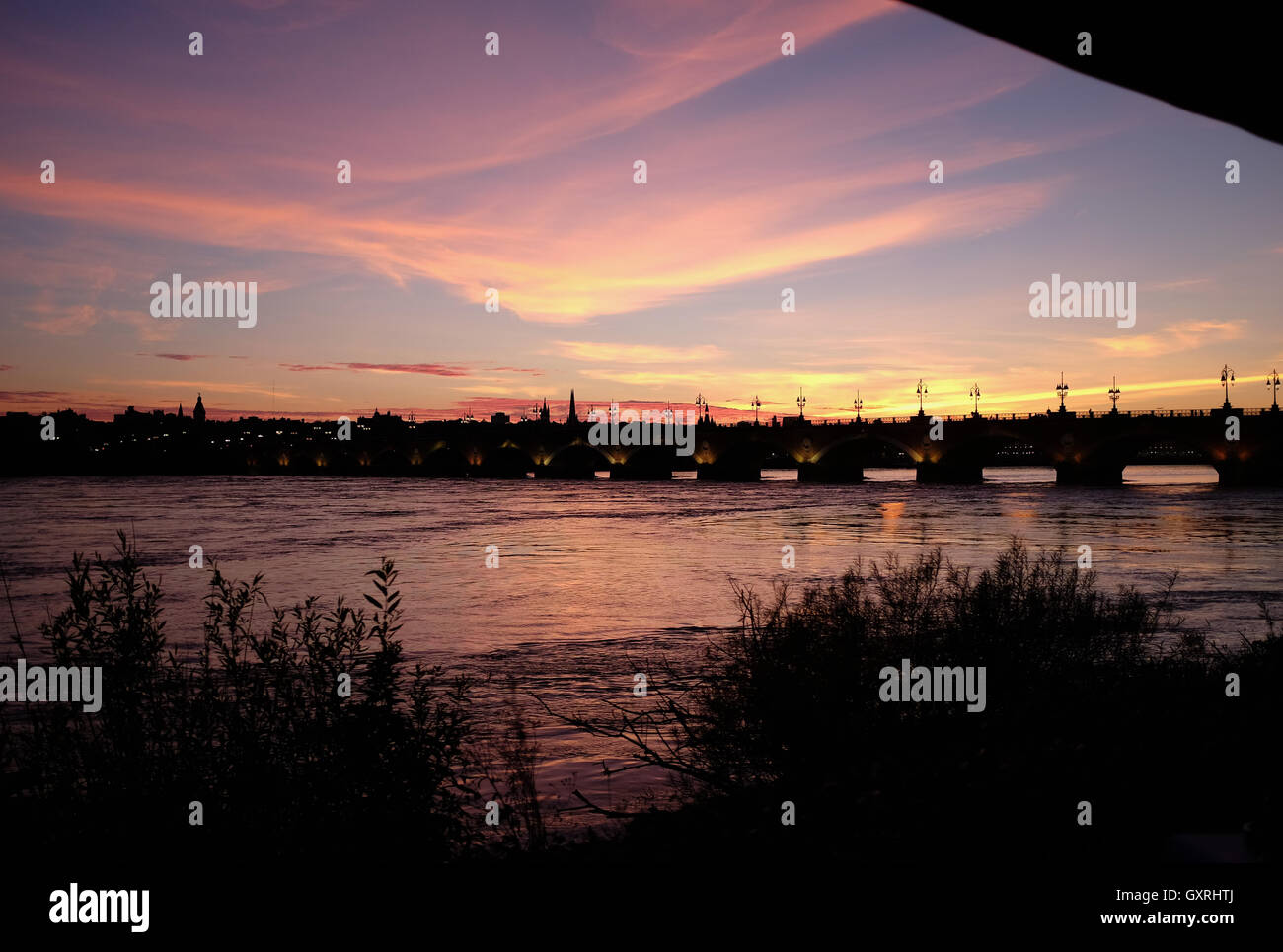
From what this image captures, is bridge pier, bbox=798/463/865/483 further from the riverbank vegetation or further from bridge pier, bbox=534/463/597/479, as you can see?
the riverbank vegetation

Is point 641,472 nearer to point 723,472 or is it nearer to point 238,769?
point 723,472

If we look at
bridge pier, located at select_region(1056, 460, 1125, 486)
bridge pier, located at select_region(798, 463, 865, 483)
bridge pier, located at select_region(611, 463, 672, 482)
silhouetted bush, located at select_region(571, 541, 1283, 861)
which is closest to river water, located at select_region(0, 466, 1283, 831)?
silhouetted bush, located at select_region(571, 541, 1283, 861)

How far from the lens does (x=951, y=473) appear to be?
341 feet

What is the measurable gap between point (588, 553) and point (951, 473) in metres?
76.9

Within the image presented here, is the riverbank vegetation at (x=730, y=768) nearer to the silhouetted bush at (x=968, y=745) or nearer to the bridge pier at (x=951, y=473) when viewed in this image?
the silhouetted bush at (x=968, y=745)

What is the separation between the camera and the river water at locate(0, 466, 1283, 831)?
1833 cm

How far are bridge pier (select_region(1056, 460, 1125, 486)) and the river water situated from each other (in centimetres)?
1116

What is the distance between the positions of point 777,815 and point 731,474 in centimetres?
12011

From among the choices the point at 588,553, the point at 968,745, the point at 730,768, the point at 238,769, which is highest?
the point at 238,769

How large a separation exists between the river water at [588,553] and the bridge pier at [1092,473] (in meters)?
11.2

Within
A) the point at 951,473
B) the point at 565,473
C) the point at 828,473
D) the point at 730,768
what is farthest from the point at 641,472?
the point at 730,768

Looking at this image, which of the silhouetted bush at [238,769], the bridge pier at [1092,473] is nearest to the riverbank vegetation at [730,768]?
the silhouetted bush at [238,769]

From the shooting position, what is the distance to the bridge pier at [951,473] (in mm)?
103688
